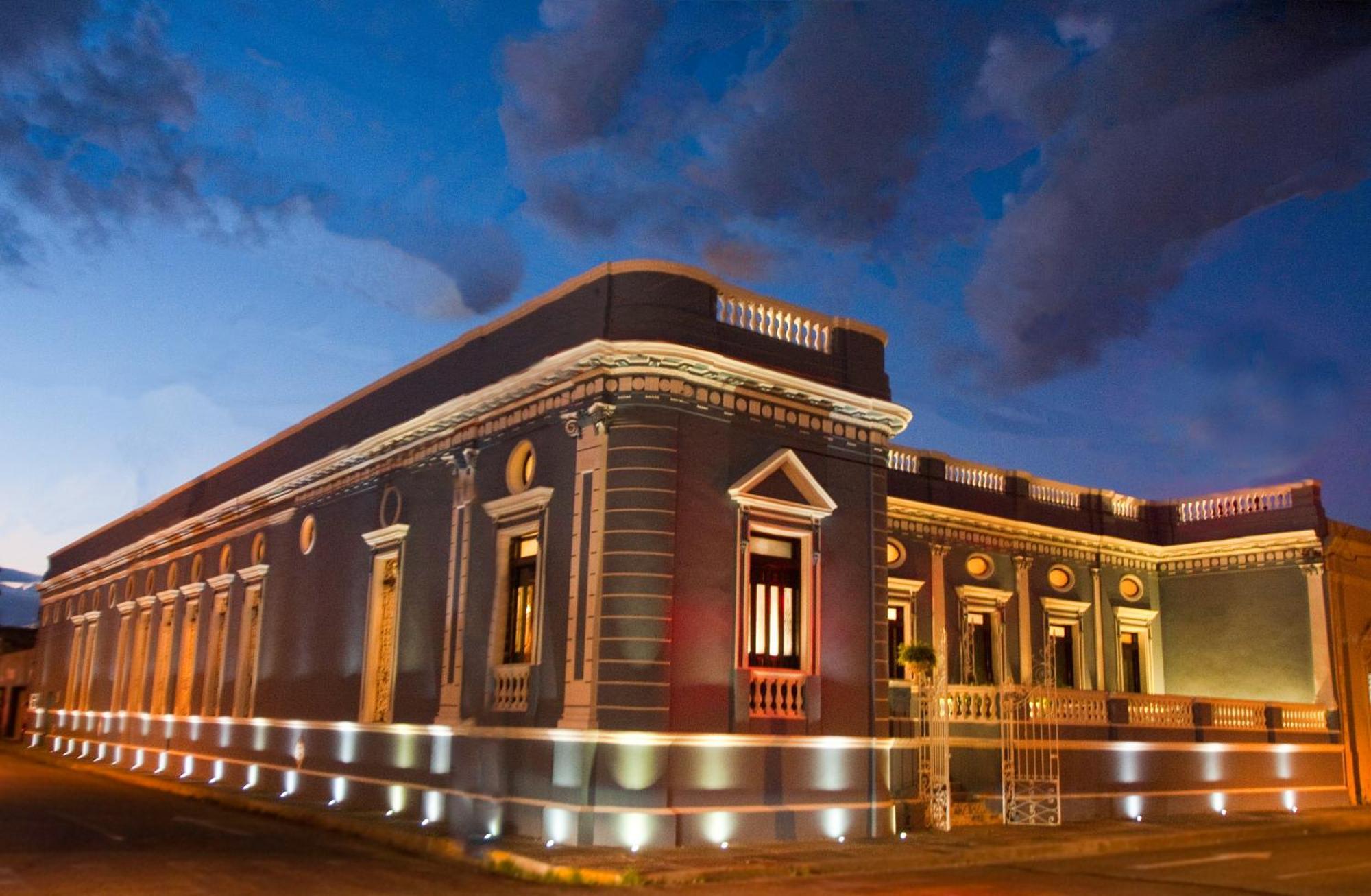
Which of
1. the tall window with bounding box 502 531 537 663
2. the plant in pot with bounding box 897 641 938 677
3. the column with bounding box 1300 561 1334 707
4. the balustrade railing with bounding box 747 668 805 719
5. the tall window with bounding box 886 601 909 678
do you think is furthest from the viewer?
the column with bounding box 1300 561 1334 707

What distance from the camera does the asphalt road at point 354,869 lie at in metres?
12.4

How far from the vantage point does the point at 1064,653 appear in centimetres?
2773

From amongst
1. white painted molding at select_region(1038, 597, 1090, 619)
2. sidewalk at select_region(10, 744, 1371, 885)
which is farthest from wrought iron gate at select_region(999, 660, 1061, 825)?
white painted molding at select_region(1038, 597, 1090, 619)

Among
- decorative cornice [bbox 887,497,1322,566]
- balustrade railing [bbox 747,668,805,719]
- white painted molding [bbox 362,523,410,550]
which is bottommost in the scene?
balustrade railing [bbox 747,668,805,719]

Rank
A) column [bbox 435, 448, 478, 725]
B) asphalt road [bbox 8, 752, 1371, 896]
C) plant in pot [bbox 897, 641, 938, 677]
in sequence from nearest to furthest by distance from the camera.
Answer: asphalt road [bbox 8, 752, 1371, 896]
column [bbox 435, 448, 478, 725]
plant in pot [bbox 897, 641, 938, 677]

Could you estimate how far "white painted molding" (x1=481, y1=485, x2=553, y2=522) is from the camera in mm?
17141

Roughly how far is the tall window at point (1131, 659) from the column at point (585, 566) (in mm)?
17195

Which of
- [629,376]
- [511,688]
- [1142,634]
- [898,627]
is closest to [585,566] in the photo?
[511,688]

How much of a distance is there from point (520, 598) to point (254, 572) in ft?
38.5

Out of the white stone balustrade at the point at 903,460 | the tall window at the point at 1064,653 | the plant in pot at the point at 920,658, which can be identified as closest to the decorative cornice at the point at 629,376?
the plant in pot at the point at 920,658

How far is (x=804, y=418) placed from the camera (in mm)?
17875

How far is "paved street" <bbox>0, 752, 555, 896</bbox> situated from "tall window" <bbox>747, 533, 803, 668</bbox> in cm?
508

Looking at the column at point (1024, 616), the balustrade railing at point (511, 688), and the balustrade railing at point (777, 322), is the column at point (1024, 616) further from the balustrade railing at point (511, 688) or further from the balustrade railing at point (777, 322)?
the balustrade railing at point (511, 688)

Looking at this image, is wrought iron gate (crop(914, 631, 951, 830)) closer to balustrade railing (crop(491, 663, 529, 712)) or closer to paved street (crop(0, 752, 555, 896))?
balustrade railing (crop(491, 663, 529, 712))
